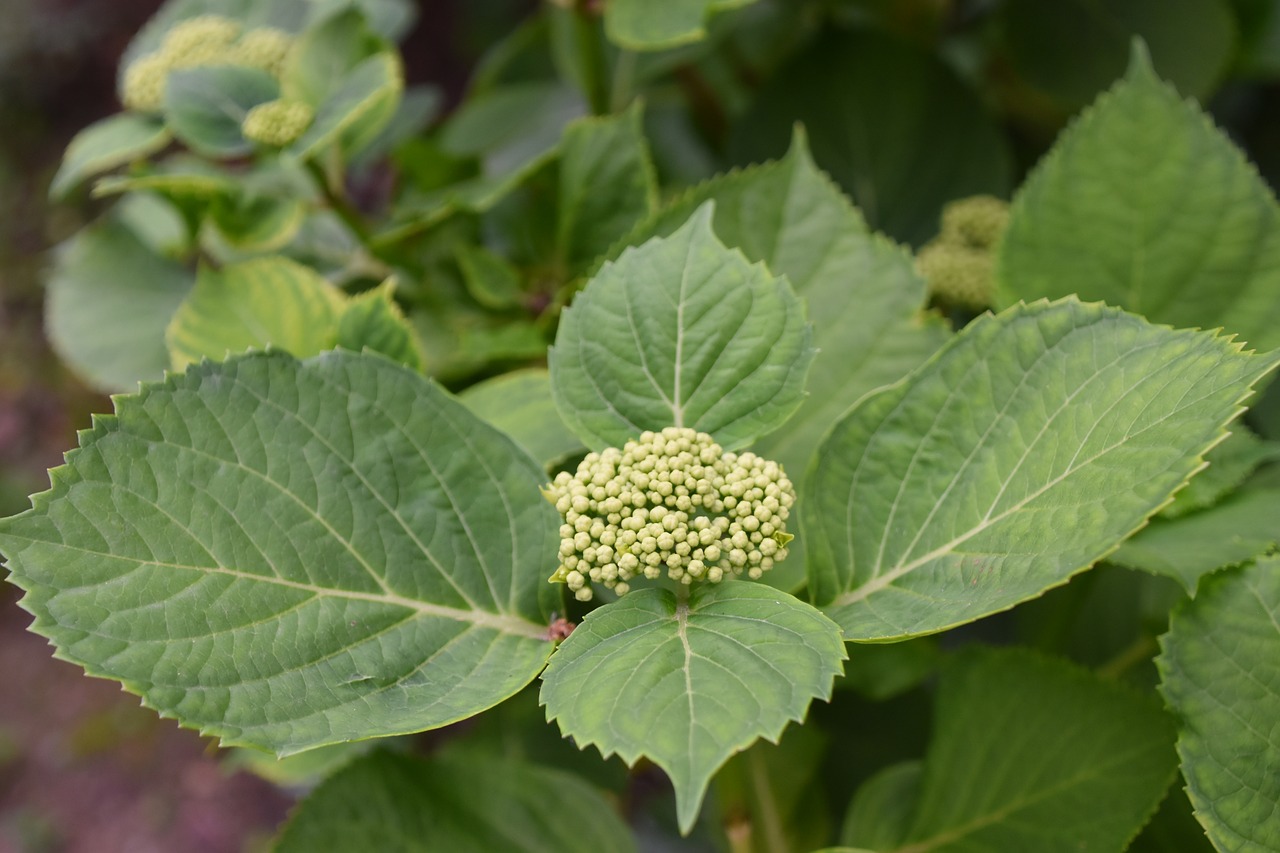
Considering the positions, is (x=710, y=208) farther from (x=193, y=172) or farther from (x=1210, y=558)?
(x=193, y=172)

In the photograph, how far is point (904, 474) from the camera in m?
0.66

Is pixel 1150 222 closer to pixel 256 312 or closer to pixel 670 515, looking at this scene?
pixel 670 515

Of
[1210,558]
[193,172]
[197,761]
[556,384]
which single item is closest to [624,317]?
[556,384]

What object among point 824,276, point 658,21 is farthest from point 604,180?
point 824,276

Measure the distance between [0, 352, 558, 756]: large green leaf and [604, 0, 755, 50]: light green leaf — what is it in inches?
18.6

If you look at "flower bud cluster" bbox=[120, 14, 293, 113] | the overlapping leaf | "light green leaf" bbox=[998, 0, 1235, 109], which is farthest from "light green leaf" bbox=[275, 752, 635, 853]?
"light green leaf" bbox=[998, 0, 1235, 109]

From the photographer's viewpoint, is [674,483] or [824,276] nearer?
[674,483]

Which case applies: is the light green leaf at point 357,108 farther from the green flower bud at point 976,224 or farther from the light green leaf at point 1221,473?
the light green leaf at point 1221,473

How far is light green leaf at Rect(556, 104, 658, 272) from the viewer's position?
0.98 meters

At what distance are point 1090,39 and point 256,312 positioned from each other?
44.4 inches

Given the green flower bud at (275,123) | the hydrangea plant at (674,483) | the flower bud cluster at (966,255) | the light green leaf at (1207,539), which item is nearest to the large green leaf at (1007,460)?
the hydrangea plant at (674,483)

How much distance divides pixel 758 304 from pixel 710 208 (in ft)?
0.25

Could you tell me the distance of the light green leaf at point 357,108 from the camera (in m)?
0.90

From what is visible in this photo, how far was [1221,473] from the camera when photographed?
81 cm
